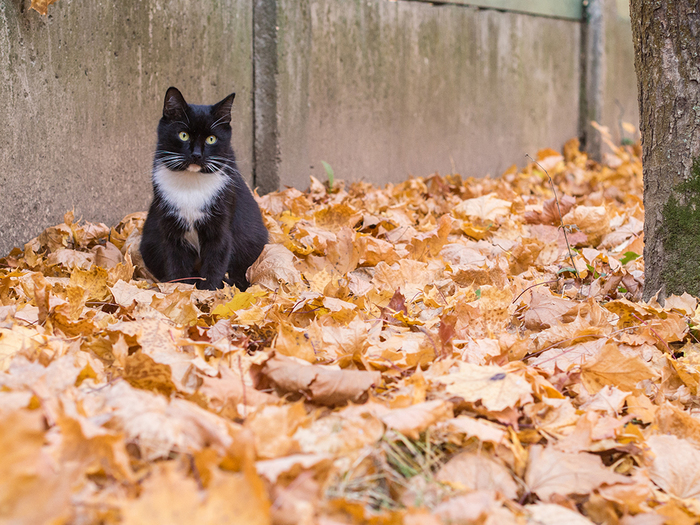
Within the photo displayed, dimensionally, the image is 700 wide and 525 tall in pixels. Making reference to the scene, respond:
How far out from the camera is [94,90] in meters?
3.05

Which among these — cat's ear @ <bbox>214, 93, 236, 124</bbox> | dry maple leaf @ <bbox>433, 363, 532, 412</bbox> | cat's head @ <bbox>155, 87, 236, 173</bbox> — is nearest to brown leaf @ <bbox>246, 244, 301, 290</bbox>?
cat's head @ <bbox>155, 87, 236, 173</bbox>

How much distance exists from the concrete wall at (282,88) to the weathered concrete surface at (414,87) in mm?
13

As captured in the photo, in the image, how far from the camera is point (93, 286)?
215 cm

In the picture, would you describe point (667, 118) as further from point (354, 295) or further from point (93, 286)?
point (93, 286)

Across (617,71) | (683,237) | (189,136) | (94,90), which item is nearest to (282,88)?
(94,90)

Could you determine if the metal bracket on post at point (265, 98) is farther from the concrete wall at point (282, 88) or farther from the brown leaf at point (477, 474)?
the brown leaf at point (477, 474)

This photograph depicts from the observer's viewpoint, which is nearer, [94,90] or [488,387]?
[488,387]

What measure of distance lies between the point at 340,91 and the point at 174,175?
2.35m

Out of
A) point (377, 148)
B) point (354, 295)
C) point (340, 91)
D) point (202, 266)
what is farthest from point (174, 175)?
point (377, 148)

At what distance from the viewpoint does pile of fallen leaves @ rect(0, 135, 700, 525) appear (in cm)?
100

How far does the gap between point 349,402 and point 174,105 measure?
5.48ft

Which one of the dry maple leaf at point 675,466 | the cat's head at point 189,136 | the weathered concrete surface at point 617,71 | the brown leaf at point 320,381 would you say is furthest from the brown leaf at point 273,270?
the weathered concrete surface at point 617,71

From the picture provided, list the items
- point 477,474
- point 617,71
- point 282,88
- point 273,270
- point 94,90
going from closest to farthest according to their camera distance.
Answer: point 477,474, point 273,270, point 94,90, point 282,88, point 617,71

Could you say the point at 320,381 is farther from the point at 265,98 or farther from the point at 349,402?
the point at 265,98
